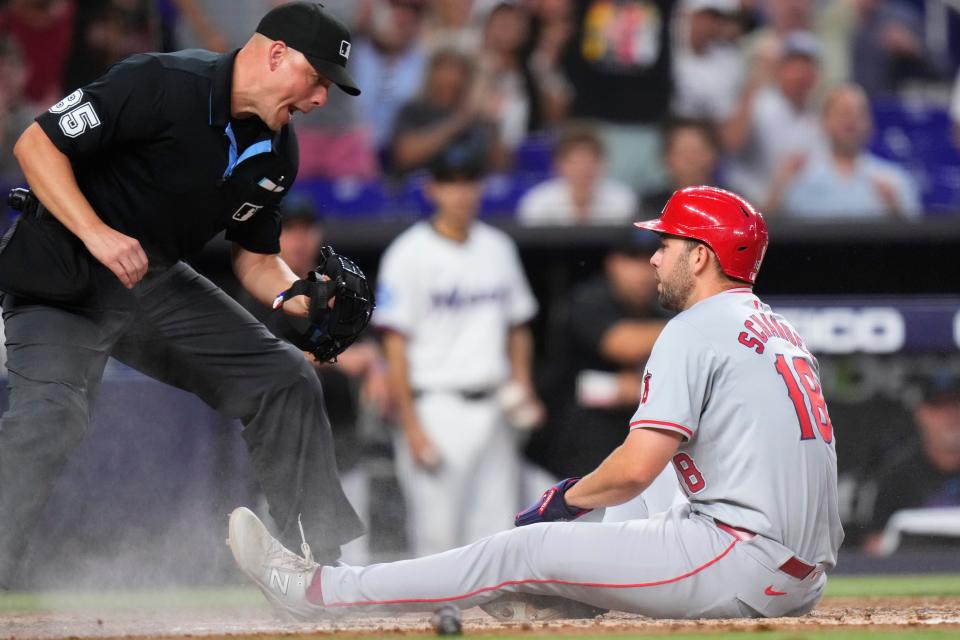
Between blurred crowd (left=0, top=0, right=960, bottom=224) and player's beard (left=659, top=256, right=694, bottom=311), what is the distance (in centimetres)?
414

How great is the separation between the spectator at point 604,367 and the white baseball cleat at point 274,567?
325 cm

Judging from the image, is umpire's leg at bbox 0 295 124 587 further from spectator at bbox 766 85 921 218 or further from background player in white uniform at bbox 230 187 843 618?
spectator at bbox 766 85 921 218

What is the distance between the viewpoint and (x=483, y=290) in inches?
291

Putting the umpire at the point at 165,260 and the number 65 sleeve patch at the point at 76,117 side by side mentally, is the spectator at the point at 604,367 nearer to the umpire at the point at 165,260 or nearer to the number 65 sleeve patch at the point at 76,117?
the umpire at the point at 165,260

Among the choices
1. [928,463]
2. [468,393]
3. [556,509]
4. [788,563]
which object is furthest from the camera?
[468,393]

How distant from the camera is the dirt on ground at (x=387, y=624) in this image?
3.87 meters

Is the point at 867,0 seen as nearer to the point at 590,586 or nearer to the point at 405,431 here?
the point at 405,431

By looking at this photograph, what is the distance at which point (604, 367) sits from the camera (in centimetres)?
738

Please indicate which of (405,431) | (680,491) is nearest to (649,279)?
(405,431)

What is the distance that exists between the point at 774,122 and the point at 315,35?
5.27 m

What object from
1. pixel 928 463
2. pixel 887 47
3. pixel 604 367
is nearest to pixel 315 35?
pixel 604 367

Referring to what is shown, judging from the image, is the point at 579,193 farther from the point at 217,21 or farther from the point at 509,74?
the point at 217,21

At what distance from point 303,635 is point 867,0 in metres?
7.06

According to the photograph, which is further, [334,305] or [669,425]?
[334,305]
